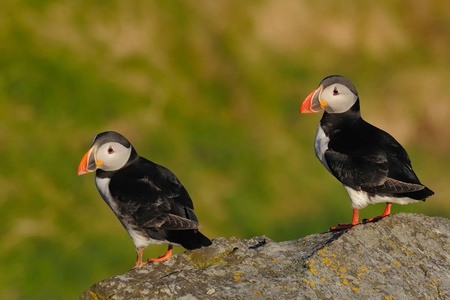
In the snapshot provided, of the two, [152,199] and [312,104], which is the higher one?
[312,104]

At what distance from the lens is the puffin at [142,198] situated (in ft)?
20.8

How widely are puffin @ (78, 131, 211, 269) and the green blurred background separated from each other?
581 cm

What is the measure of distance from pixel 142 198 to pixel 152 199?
0.35ft

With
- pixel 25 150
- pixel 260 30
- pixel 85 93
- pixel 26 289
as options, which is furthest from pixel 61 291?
pixel 260 30

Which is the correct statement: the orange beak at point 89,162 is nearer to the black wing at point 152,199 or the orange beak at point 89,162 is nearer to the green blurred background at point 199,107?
the black wing at point 152,199

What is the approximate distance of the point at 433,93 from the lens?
693 inches

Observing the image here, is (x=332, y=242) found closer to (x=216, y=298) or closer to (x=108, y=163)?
(x=216, y=298)

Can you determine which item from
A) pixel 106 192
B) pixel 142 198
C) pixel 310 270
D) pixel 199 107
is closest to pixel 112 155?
pixel 106 192

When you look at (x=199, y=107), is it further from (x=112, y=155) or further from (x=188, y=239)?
(x=188, y=239)

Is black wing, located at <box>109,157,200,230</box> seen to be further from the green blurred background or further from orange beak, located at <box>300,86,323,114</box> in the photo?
the green blurred background

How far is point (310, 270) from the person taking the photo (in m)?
5.80

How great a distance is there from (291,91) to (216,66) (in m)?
2.09

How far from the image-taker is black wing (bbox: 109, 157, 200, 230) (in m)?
6.35

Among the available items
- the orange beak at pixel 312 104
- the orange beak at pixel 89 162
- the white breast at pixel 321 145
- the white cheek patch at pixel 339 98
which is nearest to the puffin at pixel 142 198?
the orange beak at pixel 89 162
